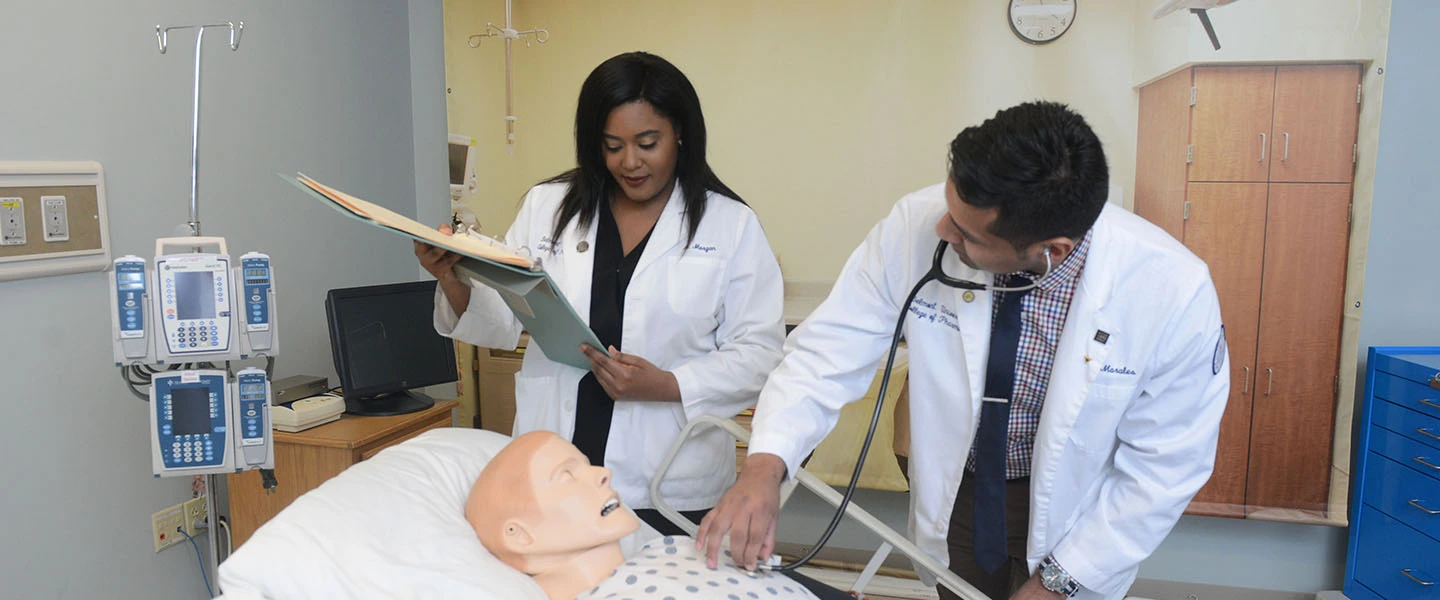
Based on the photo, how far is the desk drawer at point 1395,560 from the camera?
6.77 feet

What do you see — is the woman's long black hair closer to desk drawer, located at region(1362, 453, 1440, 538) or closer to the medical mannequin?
the medical mannequin

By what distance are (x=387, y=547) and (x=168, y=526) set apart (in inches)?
50.7

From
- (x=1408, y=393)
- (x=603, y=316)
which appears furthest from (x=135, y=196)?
(x=1408, y=393)

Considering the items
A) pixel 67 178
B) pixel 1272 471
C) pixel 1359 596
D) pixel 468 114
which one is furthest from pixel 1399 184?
pixel 67 178

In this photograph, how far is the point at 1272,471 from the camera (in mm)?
2348

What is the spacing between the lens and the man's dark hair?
95 cm

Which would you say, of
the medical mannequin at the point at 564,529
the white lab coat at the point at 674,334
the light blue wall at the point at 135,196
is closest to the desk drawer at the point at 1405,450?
the white lab coat at the point at 674,334

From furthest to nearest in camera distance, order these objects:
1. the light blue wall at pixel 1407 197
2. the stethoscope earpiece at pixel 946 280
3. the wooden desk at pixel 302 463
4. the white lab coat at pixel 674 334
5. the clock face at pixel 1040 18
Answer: the clock face at pixel 1040 18
the light blue wall at pixel 1407 197
the wooden desk at pixel 302 463
the white lab coat at pixel 674 334
the stethoscope earpiece at pixel 946 280

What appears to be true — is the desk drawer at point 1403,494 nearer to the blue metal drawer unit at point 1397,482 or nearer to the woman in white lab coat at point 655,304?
the blue metal drawer unit at point 1397,482

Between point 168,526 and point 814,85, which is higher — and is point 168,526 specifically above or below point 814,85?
below

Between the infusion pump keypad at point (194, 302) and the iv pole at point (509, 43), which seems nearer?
the infusion pump keypad at point (194, 302)

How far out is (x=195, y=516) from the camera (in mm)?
2135

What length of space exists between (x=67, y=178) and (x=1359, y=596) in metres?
3.21

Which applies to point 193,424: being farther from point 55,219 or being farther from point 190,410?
point 55,219
